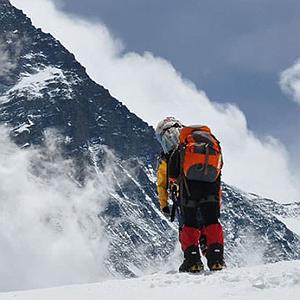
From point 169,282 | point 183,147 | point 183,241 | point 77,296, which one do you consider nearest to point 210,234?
point 183,241

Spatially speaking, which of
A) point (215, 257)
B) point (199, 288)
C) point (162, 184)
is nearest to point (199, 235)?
point (215, 257)

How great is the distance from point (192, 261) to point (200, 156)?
1469mm

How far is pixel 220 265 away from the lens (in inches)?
398

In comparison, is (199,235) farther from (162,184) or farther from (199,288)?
(199,288)

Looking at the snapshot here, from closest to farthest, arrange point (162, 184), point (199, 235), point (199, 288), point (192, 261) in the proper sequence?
point (199, 288) → point (192, 261) → point (199, 235) → point (162, 184)

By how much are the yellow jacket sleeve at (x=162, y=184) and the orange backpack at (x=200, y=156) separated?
0.79 meters

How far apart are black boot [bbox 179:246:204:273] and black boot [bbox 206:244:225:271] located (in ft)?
0.45

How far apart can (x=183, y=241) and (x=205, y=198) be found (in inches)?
27.5

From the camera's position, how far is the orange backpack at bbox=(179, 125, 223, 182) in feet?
34.0

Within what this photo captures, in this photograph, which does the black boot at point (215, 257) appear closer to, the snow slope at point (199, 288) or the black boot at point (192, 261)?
the black boot at point (192, 261)

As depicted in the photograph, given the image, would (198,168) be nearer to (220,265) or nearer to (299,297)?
(220,265)

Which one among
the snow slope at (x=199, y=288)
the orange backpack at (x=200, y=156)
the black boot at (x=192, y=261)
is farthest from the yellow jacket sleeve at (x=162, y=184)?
the snow slope at (x=199, y=288)

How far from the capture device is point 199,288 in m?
7.83

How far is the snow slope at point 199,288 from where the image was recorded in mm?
7400
